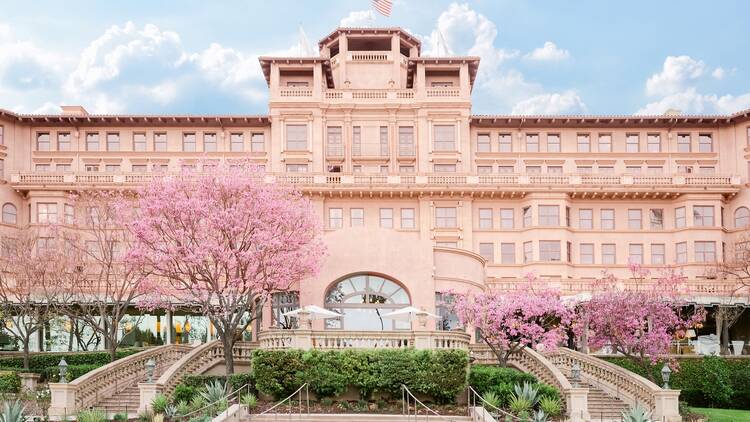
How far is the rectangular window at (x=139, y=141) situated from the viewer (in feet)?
215

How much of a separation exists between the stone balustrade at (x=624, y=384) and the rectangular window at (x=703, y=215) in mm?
26892

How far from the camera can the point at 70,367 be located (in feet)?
114

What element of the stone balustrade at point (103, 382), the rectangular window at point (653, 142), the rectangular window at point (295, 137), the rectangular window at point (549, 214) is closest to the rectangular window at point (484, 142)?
the rectangular window at point (549, 214)

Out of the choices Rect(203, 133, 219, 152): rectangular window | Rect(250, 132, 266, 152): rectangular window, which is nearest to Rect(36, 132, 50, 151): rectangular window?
Rect(203, 133, 219, 152): rectangular window

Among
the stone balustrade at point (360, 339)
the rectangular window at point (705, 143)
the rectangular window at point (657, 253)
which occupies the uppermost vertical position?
the rectangular window at point (705, 143)

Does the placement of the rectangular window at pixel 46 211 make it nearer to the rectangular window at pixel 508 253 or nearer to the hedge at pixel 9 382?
the hedge at pixel 9 382

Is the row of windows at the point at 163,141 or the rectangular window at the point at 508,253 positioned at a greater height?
the row of windows at the point at 163,141

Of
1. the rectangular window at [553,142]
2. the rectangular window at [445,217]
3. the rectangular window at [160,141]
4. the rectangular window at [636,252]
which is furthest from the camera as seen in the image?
the rectangular window at [553,142]

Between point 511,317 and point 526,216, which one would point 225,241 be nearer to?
point 511,317

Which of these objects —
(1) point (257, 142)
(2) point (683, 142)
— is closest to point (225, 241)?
(1) point (257, 142)

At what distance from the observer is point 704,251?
60.4 metres

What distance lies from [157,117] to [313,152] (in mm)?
12393

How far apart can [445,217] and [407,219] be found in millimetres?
2689

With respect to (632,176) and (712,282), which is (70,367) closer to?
(712,282)
